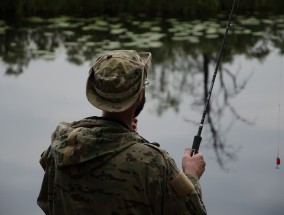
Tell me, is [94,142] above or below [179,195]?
above

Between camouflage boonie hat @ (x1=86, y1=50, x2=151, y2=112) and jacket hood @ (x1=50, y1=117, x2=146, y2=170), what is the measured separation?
1.8 inches

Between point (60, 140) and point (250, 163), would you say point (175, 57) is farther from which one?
point (60, 140)

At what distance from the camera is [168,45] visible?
7.25 meters

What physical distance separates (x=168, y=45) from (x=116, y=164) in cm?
576

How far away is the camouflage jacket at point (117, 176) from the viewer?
1547mm

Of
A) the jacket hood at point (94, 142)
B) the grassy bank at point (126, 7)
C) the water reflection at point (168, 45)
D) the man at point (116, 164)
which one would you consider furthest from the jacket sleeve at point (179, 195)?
the grassy bank at point (126, 7)

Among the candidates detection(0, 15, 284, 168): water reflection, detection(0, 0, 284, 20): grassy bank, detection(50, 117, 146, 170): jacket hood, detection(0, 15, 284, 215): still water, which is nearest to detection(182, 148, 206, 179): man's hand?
detection(50, 117, 146, 170): jacket hood

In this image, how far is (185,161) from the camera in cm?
175

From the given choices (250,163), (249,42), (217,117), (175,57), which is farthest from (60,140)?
(249,42)

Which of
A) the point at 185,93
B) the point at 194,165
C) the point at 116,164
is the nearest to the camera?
the point at 116,164

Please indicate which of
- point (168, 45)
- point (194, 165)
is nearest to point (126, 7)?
point (168, 45)

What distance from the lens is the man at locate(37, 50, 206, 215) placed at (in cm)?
155

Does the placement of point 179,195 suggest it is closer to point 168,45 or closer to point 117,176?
point 117,176

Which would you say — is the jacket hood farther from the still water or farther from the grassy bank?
the grassy bank
